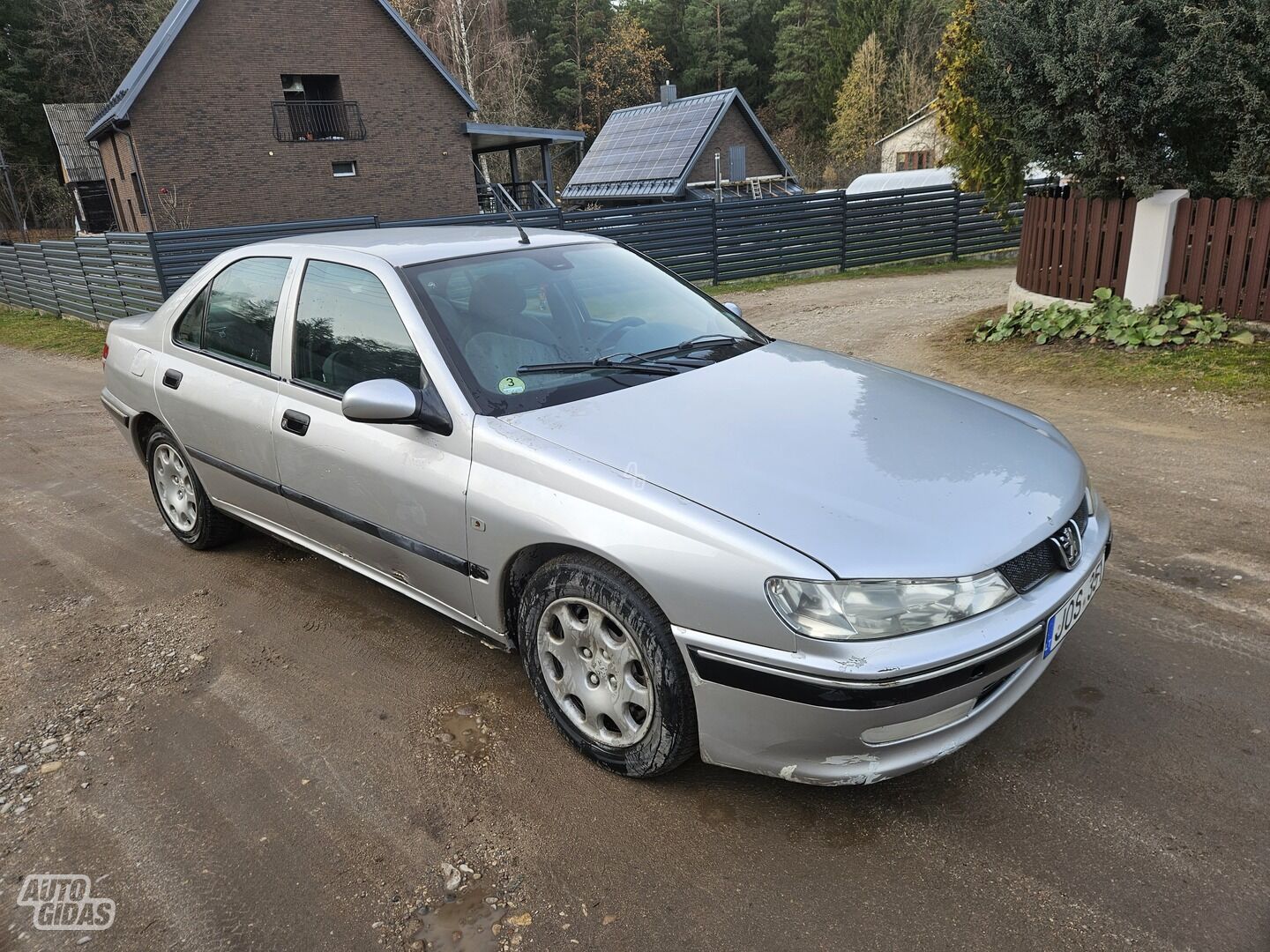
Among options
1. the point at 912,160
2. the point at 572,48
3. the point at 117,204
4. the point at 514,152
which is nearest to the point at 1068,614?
the point at 514,152

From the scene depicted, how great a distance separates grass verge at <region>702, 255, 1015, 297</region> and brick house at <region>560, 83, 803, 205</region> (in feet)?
46.9

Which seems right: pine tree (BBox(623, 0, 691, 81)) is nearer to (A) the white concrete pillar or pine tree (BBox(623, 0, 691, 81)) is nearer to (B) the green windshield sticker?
(A) the white concrete pillar

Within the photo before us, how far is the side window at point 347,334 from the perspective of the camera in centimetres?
324

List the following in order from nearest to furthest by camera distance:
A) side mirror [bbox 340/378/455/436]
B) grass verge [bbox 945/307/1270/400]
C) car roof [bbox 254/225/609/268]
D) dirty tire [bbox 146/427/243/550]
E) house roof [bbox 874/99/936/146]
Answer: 1. side mirror [bbox 340/378/455/436]
2. car roof [bbox 254/225/609/268]
3. dirty tire [bbox 146/427/243/550]
4. grass verge [bbox 945/307/1270/400]
5. house roof [bbox 874/99/936/146]

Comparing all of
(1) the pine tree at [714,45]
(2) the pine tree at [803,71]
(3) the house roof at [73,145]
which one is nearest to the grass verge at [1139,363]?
(3) the house roof at [73,145]

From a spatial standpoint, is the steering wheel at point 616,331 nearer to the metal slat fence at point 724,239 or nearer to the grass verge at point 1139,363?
the grass verge at point 1139,363

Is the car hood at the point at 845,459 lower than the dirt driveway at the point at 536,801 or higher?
higher

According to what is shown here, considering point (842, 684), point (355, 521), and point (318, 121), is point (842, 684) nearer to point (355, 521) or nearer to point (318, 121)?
point (355, 521)

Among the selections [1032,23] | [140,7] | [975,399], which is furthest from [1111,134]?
[140,7]

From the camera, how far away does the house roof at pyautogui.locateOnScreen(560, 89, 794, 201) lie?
32188mm

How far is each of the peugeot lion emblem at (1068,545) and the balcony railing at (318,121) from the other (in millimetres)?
26479

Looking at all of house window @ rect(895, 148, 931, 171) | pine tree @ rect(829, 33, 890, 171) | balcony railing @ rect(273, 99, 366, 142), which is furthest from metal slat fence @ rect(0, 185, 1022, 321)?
pine tree @ rect(829, 33, 890, 171)

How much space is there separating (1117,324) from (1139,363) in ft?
2.46

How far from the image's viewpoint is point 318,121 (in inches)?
995
